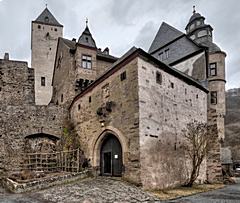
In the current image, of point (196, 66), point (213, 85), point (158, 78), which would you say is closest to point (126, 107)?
point (158, 78)

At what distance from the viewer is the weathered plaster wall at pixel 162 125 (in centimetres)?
1124

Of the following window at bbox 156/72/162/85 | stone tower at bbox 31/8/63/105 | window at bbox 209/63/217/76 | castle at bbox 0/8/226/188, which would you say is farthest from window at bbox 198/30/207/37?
stone tower at bbox 31/8/63/105

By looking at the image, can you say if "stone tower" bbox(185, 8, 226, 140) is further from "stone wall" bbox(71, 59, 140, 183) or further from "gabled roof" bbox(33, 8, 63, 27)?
"gabled roof" bbox(33, 8, 63, 27)

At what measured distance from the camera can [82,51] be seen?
19.9 meters

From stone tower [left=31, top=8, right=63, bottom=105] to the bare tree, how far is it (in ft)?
86.5

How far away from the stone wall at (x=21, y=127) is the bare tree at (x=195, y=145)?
28.7 ft

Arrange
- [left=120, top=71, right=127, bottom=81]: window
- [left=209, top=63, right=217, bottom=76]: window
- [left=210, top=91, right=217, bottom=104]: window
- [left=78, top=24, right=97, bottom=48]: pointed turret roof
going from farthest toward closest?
1. [left=209, top=63, right=217, bottom=76]: window
2. [left=210, top=91, right=217, bottom=104]: window
3. [left=78, top=24, right=97, bottom=48]: pointed turret roof
4. [left=120, top=71, right=127, bottom=81]: window

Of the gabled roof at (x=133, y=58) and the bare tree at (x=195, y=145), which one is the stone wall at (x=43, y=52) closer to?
the gabled roof at (x=133, y=58)

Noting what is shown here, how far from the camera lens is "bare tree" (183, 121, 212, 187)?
13.4 metres

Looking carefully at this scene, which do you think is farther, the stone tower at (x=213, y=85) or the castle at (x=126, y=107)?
the stone tower at (x=213, y=85)

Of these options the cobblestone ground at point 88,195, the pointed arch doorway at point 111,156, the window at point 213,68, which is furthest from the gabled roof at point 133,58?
the window at point 213,68

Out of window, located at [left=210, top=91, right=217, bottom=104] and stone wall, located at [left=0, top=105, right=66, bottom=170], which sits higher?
window, located at [left=210, top=91, right=217, bottom=104]

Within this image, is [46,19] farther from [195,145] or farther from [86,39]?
[195,145]

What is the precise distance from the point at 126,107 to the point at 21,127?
341 inches
